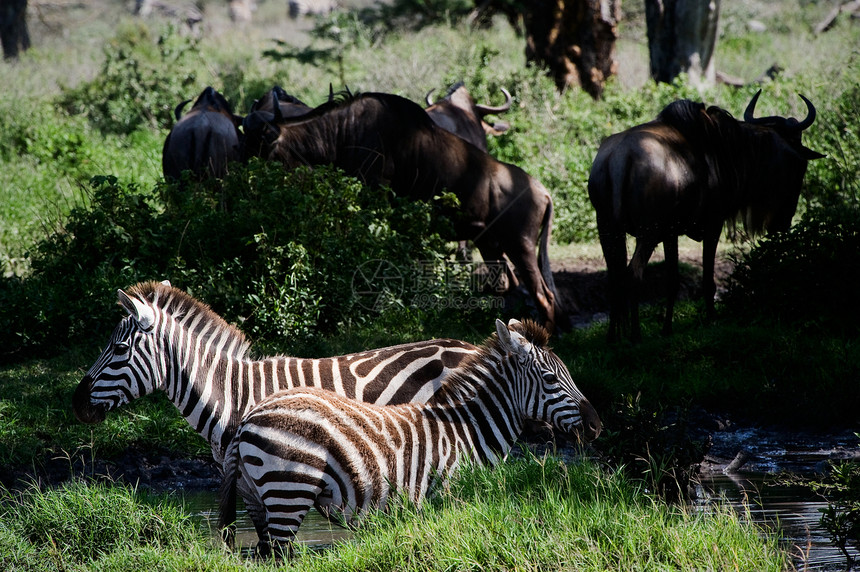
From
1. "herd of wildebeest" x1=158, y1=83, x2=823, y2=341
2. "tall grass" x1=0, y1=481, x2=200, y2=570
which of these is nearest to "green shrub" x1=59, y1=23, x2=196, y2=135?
"herd of wildebeest" x1=158, y1=83, x2=823, y2=341

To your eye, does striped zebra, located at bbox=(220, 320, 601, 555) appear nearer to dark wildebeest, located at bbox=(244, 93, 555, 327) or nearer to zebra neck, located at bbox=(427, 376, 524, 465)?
zebra neck, located at bbox=(427, 376, 524, 465)

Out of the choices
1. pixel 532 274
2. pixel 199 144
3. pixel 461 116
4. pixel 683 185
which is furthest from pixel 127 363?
pixel 461 116

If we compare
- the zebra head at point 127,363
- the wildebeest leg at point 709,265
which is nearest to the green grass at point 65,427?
the zebra head at point 127,363

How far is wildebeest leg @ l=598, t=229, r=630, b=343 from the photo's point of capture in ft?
29.6

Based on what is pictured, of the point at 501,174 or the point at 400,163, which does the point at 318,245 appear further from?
the point at 501,174

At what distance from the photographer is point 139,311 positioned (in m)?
5.05

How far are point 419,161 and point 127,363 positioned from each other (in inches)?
217

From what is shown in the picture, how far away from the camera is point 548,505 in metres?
4.43

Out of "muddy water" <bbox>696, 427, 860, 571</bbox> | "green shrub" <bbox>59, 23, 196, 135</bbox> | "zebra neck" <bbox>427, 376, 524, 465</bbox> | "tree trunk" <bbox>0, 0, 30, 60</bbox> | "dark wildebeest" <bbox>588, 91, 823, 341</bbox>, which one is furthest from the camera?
"tree trunk" <bbox>0, 0, 30, 60</bbox>

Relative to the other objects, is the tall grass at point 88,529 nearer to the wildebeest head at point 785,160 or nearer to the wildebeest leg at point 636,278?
the wildebeest leg at point 636,278

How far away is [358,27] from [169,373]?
57.3ft

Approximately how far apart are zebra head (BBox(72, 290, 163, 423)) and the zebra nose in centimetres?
231

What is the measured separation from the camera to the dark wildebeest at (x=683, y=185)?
873 centimetres

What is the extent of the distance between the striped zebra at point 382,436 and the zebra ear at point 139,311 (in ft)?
3.16
